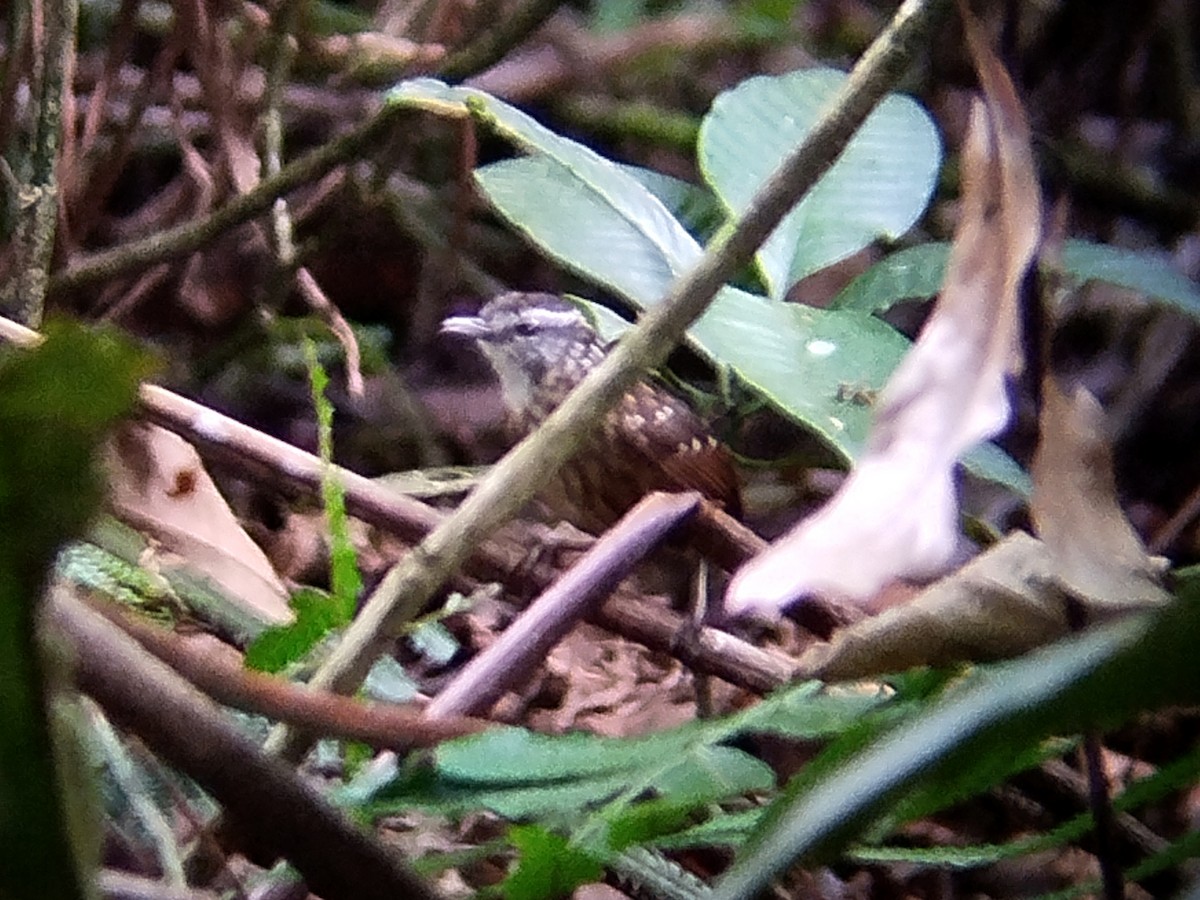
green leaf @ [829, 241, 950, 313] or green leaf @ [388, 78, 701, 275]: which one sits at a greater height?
green leaf @ [388, 78, 701, 275]

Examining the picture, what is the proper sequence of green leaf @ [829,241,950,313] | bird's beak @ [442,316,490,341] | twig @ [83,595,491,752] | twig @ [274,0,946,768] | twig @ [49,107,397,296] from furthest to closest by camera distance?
1. bird's beak @ [442,316,490,341]
2. twig @ [49,107,397,296]
3. green leaf @ [829,241,950,313]
4. twig @ [274,0,946,768]
5. twig @ [83,595,491,752]

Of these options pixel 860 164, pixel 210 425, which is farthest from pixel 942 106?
pixel 210 425

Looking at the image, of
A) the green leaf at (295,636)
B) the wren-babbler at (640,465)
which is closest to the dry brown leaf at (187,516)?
the green leaf at (295,636)

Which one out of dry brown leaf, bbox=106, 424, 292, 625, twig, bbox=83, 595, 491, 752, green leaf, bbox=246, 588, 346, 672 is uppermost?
twig, bbox=83, 595, 491, 752

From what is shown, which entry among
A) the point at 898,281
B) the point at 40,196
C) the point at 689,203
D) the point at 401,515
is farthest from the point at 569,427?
the point at 689,203

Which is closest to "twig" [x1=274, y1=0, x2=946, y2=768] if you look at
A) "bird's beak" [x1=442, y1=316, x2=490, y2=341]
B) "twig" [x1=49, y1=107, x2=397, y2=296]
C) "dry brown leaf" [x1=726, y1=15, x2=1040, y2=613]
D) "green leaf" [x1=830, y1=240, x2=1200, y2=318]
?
"dry brown leaf" [x1=726, y1=15, x2=1040, y2=613]

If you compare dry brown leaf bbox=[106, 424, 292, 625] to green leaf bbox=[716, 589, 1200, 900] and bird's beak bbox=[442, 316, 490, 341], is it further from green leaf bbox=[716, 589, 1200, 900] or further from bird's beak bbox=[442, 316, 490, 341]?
bird's beak bbox=[442, 316, 490, 341]

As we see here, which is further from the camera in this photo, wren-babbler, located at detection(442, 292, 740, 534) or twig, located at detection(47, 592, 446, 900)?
wren-babbler, located at detection(442, 292, 740, 534)
